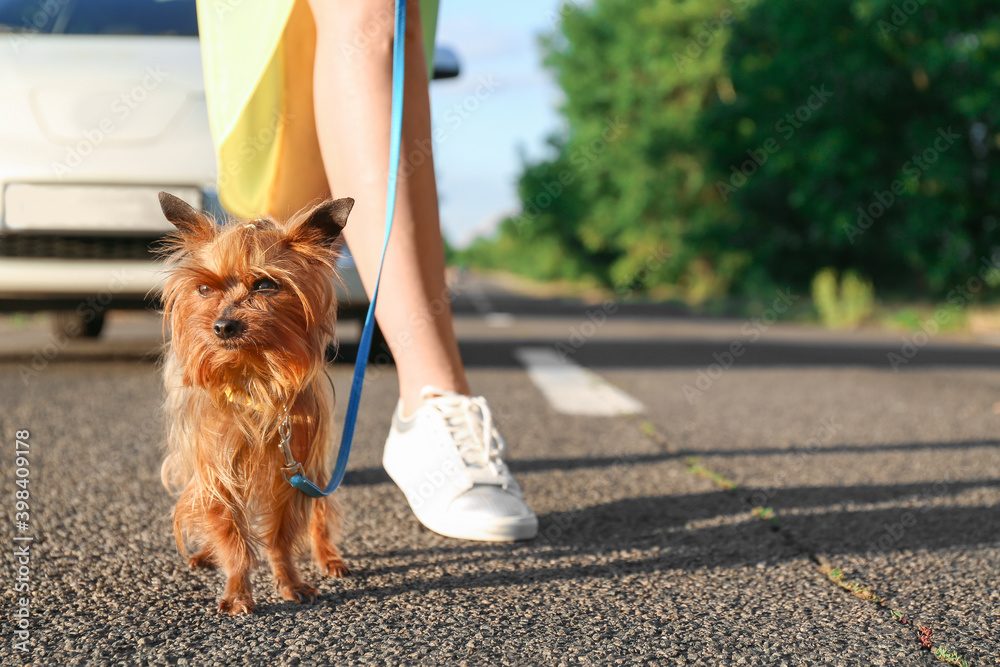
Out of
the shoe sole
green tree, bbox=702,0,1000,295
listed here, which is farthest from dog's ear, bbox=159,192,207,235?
green tree, bbox=702,0,1000,295

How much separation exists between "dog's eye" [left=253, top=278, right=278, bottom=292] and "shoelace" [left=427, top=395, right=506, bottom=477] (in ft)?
2.34

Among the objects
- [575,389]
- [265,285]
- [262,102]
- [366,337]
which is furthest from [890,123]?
[265,285]

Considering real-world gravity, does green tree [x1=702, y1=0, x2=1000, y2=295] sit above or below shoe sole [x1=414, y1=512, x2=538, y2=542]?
below

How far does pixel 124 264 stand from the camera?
4320 millimetres

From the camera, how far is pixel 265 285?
5.41 feet

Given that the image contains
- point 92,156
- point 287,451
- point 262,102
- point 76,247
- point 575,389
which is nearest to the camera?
point 287,451

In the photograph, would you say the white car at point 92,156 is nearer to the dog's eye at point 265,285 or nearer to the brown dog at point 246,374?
the brown dog at point 246,374

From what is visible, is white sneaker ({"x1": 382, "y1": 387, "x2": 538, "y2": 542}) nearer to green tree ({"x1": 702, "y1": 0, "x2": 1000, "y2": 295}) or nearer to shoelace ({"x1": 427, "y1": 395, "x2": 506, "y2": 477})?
shoelace ({"x1": 427, "y1": 395, "x2": 506, "y2": 477})

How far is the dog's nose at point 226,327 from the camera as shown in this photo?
5.24 ft

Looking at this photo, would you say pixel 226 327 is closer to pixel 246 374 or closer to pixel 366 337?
pixel 246 374

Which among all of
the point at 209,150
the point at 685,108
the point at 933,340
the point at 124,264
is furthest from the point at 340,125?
the point at 685,108

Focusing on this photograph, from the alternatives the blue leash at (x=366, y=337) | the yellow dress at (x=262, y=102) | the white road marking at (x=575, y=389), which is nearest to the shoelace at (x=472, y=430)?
the blue leash at (x=366, y=337)

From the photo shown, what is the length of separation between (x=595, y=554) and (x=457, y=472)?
391mm

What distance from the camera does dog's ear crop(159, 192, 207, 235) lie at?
167 centimetres
